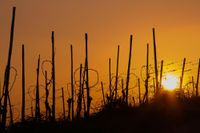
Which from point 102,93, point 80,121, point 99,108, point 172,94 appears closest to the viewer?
point 80,121

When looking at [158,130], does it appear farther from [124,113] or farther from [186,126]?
[124,113]

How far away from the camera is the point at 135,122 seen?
12.5 m

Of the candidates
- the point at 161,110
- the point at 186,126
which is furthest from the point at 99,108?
the point at 186,126

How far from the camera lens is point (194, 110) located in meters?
13.2

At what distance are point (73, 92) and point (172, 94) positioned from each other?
2.65 meters

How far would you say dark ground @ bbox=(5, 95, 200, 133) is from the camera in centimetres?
1206

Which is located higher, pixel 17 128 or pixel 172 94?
pixel 172 94

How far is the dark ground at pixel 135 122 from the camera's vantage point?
1206cm

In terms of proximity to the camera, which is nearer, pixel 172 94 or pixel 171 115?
pixel 171 115

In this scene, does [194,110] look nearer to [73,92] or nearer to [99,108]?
[99,108]

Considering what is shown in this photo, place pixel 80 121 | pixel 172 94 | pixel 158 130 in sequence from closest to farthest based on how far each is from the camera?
pixel 158 130 → pixel 80 121 → pixel 172 94

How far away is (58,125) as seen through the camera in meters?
12.6

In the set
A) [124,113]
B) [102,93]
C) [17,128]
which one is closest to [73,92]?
[102,93]

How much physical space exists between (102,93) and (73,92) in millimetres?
1473
